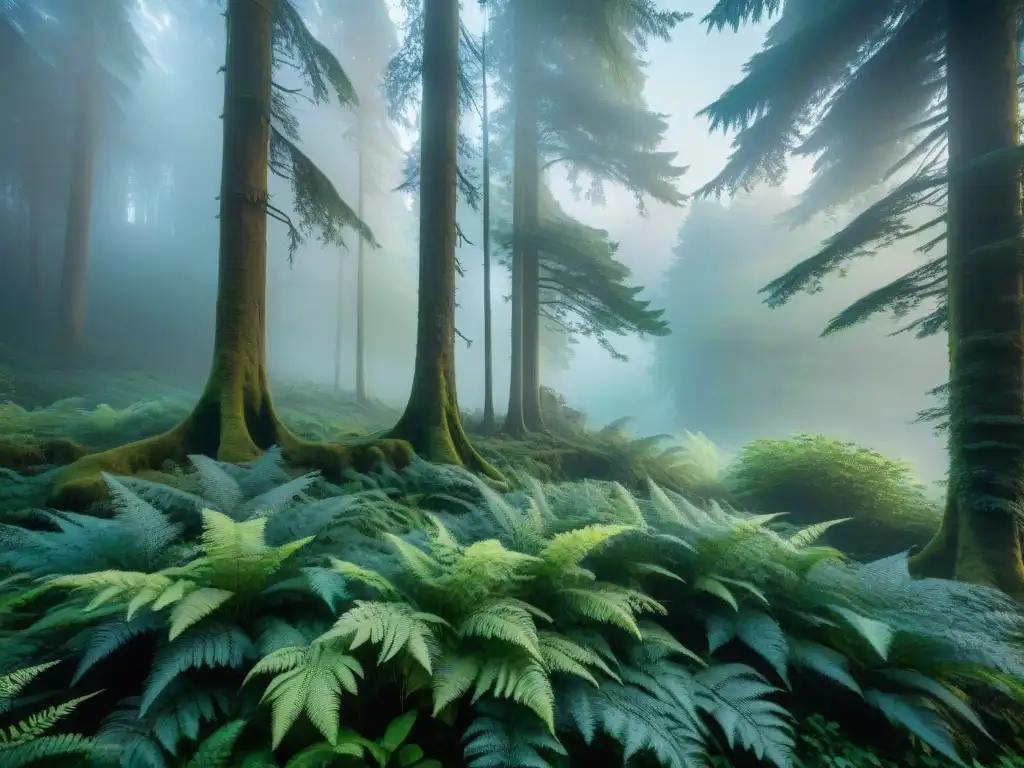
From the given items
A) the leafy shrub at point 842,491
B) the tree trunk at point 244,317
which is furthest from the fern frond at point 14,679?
the leafy shrub at point 842,491

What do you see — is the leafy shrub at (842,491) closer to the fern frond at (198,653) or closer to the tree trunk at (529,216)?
the tree trunk at (529,216)

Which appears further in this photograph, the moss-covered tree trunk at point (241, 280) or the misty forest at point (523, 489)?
the moss-covered tree trunk at point (241, 280)

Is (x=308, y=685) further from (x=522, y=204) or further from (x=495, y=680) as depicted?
(x=522, y=204)

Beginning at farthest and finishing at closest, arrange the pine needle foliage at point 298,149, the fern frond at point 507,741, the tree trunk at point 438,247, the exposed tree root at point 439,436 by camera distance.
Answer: the pine needle foliage at point 298,149, the tree trunk at point 438,247, the exposed tree root at point 439,436, the fern frond at point 507,741

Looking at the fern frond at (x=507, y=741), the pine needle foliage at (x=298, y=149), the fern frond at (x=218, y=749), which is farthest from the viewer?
the pine needle foliage at (x=298, y=149)

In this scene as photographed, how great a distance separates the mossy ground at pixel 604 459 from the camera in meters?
5.74

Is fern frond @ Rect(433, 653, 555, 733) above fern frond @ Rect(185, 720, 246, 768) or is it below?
above

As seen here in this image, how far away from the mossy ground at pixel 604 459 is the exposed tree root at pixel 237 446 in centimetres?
41

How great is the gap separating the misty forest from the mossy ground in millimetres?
73

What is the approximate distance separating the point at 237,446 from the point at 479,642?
12.3 feet

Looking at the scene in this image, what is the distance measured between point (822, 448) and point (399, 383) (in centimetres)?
3451

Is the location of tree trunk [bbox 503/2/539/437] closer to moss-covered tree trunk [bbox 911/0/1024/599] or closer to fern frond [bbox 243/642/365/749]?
moss-covered tree trunk [bbox 911/0/1024/599]

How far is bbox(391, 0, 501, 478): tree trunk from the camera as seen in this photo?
6.04m

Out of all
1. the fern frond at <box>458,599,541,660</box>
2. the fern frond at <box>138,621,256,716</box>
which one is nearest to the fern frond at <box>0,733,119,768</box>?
the fern frond at <box>138,621,256,716</box>
